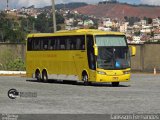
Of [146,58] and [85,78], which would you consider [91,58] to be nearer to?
[85,78]

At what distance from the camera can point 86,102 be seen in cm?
1988

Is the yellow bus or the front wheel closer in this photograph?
the yellow bus

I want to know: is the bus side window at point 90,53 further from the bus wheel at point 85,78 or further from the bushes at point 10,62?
the bushes at point 10,62

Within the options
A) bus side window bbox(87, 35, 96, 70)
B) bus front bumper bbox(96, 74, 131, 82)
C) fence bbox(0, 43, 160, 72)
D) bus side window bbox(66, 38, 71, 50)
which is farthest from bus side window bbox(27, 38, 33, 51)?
fence bbox(0, 43, 160, 72)

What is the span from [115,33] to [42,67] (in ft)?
A: 23.3

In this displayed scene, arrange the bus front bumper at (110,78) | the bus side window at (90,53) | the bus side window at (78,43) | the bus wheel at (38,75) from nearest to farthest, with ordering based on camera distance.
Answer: the bus front bumper at (110,78), the bus side window at (90,53), the bus side window at (78,43), the bus wheel at (38,75)

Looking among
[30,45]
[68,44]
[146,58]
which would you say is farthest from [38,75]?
[146,58]

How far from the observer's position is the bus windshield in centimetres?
3191

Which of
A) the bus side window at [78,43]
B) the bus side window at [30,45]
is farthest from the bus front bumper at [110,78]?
the bus side window at [30,45]

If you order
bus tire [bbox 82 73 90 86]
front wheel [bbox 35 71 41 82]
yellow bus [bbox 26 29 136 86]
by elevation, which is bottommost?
front wheel [bbox 35 71 41 82]

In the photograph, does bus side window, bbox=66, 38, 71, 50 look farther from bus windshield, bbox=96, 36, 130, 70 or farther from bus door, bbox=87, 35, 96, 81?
bus windshield, bbox=96, 36, 130, 70

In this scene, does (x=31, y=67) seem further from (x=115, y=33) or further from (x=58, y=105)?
(x=58, y=105)

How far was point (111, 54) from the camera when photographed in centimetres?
3200

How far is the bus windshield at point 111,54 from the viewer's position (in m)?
31.9
